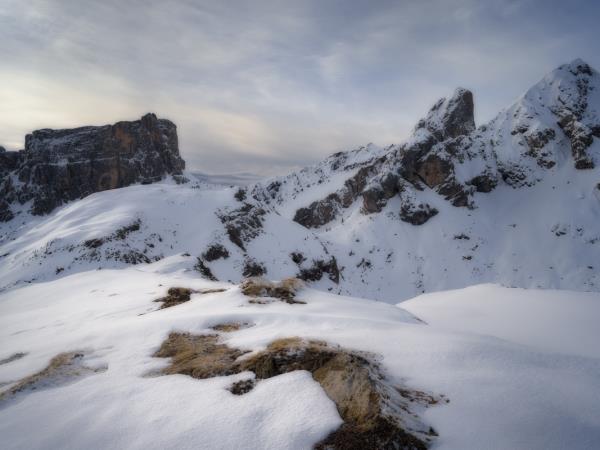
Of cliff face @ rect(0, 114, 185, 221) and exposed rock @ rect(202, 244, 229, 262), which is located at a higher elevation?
cliff face @ rect(0, 114, 185, 221)

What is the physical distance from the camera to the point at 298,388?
3.42 m

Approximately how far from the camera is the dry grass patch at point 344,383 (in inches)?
104

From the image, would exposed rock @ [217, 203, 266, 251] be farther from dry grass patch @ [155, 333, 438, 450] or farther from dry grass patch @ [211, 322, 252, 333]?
dry grass patch @ [155, 333, 438, 450]

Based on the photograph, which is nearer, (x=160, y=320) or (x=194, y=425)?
(x=194, y=425)

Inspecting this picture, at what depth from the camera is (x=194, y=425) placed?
2.94 metres

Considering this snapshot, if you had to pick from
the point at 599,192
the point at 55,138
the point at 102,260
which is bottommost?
the point at 102,260

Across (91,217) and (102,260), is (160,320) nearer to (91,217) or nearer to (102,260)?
(102,260)

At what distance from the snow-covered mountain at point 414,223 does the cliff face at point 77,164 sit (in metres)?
5.94

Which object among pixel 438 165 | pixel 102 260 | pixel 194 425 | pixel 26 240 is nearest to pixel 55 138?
pixel 26 240

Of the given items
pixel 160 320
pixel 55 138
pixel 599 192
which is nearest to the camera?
pixel 160 320

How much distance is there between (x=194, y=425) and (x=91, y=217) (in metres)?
36.0

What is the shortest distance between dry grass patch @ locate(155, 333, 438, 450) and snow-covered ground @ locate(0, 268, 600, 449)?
141 mm

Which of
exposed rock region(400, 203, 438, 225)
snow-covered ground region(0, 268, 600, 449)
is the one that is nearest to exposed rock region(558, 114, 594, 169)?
exposed rock region(400, 203, 438, 225)

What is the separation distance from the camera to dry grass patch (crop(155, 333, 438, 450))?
2.65 metres
